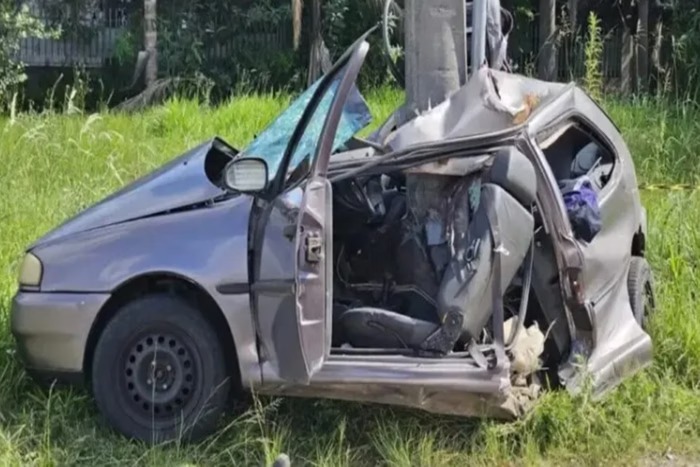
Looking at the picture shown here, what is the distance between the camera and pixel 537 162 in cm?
474

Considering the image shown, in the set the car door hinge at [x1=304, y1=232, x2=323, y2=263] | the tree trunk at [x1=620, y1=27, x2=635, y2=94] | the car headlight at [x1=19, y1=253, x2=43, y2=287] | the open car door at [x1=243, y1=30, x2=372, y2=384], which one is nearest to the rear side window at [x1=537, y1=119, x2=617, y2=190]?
the open car door at [x1=243, y1=30, x2=372, y2=384]

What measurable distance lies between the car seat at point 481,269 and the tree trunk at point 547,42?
36.7 feet

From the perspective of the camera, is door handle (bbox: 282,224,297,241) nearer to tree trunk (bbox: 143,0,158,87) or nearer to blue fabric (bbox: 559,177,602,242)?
blue fabric (bbox: 559,177,602,242)

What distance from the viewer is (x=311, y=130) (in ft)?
15.7

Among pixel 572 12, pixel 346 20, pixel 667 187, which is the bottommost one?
pixel 667 187

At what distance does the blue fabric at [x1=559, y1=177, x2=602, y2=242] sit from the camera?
16.3 feet

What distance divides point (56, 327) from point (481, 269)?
194cm

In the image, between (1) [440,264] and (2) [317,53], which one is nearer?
(1) [440,264]

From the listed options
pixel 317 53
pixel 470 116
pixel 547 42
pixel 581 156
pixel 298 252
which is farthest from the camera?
pixel 317 53

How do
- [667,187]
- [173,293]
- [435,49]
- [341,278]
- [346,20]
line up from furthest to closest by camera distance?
[346,20] < [667,187] < [435,49] < [341,278] < [173,293]

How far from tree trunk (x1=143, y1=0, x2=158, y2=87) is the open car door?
11851 millimetres

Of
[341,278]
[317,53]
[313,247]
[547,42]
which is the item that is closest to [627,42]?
[547,42]

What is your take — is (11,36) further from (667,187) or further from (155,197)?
(155,197)

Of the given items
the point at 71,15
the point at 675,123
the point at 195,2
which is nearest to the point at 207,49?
the point at 195,2
